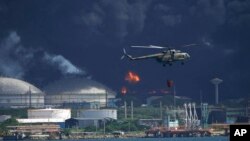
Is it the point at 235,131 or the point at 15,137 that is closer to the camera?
the point at 235,131

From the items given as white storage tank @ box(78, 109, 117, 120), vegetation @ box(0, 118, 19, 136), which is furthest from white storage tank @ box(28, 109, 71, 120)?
vegetation @ box(0, 118, 19, 136)

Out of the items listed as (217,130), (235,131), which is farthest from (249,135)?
(217,130)

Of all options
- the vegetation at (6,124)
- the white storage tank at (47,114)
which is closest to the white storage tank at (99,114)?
the white storage tank at (47,114)

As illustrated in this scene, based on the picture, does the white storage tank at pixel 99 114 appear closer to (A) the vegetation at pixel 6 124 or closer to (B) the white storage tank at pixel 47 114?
(B) the white storage tank at pixel 47 114

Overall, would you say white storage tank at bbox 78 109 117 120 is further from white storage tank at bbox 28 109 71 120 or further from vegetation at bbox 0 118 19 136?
vegetation at bbox 0 118 19 136

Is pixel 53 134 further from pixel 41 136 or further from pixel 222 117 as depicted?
pixel 222 117

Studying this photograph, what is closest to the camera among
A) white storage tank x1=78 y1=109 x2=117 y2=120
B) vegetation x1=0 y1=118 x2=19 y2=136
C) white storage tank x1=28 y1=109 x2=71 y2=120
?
vegetation x1=0 y1=118 x2=19 y2=136

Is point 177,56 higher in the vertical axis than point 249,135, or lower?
higher

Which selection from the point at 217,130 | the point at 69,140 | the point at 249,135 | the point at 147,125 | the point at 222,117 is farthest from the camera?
the point at 222,117
